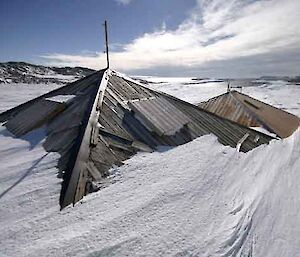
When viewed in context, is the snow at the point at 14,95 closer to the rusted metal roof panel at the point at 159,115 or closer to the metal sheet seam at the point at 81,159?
the rusted metal roof panel at the point at 159,115

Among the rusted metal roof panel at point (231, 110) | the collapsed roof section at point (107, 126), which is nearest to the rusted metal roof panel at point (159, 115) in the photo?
the collapsed roof section at point (107, 126)

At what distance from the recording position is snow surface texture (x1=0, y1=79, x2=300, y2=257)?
3.80m

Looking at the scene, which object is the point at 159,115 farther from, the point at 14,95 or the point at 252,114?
the point at 14,95

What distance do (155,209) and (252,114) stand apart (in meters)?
13.6

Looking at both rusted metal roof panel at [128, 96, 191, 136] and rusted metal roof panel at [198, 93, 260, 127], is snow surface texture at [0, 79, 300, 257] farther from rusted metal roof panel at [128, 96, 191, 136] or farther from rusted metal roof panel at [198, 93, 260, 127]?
rusted metal roof panel at [198, 93, 260, 127]

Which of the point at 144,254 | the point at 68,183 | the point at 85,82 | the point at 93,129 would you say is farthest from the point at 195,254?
the point at 85,82

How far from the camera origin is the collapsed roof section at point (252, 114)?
608 inches

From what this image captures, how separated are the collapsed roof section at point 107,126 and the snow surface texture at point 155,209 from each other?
28 cm

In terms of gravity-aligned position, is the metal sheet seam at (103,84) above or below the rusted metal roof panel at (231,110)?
above

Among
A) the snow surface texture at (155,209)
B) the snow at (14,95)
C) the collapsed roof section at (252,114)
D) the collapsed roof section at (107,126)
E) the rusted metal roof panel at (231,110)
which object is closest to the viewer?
the snow surface texture at (155,209)

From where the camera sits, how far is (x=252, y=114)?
16516 mm

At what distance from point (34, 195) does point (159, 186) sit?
224cm

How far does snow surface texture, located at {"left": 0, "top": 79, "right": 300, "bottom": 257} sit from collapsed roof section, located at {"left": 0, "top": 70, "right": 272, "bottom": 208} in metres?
0.28

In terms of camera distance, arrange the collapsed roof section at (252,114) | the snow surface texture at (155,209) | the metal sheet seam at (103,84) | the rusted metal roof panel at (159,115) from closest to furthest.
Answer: the snow surface texture at (155,209) < the rusted metal roof panel at (159,115) < the metal sheet seam at (103,84) < the collapsed roof section at (252,114)
